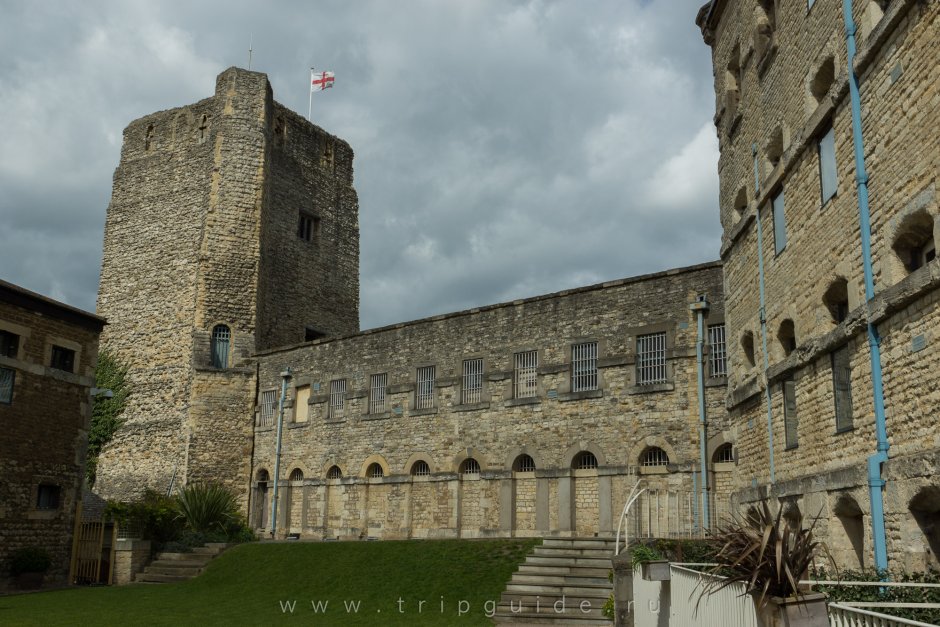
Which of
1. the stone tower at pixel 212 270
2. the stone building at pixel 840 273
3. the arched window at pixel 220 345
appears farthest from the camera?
the arched window at pixel 220 345

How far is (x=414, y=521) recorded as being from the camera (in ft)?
79.9

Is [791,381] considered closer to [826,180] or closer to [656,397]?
[826,180]

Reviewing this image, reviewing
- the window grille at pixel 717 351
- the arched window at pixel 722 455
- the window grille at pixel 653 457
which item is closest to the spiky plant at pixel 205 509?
the window grille at pixel 653 457

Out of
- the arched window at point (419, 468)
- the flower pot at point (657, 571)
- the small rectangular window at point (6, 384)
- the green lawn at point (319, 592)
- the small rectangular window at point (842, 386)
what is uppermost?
the small rectangular window at point (6, 384)

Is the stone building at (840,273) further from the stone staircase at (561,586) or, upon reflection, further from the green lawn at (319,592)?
the green lawn at (319,592)

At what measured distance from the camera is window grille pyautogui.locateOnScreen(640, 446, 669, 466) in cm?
2034

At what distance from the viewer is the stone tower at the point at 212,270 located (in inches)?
1160

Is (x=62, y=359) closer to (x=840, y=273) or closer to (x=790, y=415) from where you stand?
(x=790, y=415)

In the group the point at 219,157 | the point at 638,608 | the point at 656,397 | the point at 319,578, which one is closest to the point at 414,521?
the point at 319,578

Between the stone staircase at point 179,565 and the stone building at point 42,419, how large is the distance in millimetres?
2168

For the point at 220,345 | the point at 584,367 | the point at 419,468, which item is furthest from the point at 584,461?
the point at 220,345

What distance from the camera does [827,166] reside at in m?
11.9

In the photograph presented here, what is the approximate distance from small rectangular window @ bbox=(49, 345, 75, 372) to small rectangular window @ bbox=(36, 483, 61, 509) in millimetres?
3000

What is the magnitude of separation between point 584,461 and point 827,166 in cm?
1150
